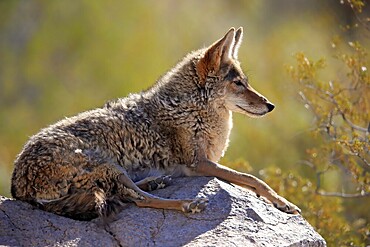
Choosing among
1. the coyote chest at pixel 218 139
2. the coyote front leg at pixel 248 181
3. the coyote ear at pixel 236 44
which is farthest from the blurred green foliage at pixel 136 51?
the coyote front leg at pixel 248 181

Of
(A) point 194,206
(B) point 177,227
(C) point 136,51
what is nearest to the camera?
(B) point 177,227

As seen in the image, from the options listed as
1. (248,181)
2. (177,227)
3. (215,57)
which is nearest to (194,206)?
(177,227)

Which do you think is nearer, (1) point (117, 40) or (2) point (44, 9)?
(1) point (117, 40)

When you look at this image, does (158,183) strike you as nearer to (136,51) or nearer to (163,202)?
(163,202)

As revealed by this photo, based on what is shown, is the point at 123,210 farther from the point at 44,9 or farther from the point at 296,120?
the point at 44,9

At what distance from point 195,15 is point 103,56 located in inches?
116

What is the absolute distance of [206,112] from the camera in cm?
942

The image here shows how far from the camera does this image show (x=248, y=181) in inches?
345

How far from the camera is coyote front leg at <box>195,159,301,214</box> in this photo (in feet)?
28.2

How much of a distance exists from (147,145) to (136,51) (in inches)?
610

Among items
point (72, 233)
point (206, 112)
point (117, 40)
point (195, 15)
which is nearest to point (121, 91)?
point (117, 40)

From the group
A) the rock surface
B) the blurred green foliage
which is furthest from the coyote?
the blurred green foliage

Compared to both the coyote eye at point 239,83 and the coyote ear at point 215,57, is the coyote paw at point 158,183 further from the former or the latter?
the coyote eye at point 239,83

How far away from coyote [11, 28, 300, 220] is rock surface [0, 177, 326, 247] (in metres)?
0.14
